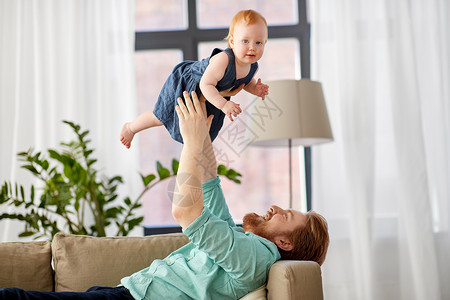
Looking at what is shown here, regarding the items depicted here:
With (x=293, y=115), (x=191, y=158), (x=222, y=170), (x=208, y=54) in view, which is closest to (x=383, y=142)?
(x=293, y=115)

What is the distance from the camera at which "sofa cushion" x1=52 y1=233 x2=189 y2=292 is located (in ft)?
6.40

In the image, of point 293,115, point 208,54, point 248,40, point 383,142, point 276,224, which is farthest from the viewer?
point 208,54

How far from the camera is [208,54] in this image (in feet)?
12.1

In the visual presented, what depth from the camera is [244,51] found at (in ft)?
3.97

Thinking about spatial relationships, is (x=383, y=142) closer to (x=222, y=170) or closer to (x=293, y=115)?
(x=293, y=115)

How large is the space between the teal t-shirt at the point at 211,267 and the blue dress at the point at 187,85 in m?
0.28

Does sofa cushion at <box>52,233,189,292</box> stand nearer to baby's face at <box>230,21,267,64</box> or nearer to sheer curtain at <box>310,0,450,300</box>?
baby's face at <box>230,21,267,64</box>

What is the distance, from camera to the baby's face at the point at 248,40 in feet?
3.93

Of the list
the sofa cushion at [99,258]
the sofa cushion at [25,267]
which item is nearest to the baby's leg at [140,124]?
the sofa cushion at [99,258]

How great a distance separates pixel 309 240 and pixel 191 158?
2.09 feet

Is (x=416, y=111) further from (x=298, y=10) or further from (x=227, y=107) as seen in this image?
(x=227, y=107)

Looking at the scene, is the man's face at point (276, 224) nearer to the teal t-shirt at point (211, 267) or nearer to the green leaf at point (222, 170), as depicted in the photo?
the teal t-shirt at point (211, 267)

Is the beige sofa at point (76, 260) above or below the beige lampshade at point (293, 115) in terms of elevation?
below

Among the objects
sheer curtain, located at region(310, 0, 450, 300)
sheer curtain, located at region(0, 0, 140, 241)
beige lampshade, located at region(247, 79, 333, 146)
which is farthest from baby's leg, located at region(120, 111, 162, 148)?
sheer curtain, located at region(310, 0, 450, 300)
